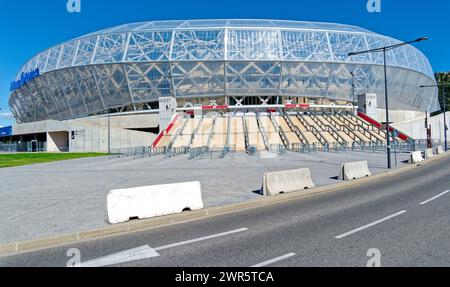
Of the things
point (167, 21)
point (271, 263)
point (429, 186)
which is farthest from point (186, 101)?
point (271, 263)

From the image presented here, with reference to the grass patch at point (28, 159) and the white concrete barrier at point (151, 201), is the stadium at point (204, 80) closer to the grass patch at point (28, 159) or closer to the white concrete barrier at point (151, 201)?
the grass patch at point (28, 159)

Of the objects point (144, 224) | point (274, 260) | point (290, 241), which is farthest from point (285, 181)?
point (274, 260)

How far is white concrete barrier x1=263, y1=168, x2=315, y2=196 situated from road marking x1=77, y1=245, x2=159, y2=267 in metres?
5.33

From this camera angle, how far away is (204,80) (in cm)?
5444

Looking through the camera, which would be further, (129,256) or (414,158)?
(414,158)

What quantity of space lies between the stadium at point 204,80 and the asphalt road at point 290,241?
38102mm

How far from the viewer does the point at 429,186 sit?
11062mm

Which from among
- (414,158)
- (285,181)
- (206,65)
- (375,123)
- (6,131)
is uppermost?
(206,65)

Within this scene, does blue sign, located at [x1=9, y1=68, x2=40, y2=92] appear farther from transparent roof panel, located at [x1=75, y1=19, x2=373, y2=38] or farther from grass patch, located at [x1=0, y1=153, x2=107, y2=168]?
grass patch, located at [x1=0, y1=153, x2=107, y2=168]

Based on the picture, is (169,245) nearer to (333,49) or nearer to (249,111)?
(249,111)

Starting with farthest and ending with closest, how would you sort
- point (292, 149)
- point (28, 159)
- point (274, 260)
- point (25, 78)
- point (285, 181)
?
point (25, 78)
point (292, 149)
point (28, 159)
point (285, 181)
point (274, 260)

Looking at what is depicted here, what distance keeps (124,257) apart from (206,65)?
51.1 meters

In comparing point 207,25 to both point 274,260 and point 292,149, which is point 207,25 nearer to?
point 292,149

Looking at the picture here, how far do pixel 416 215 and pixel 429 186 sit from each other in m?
5.44
